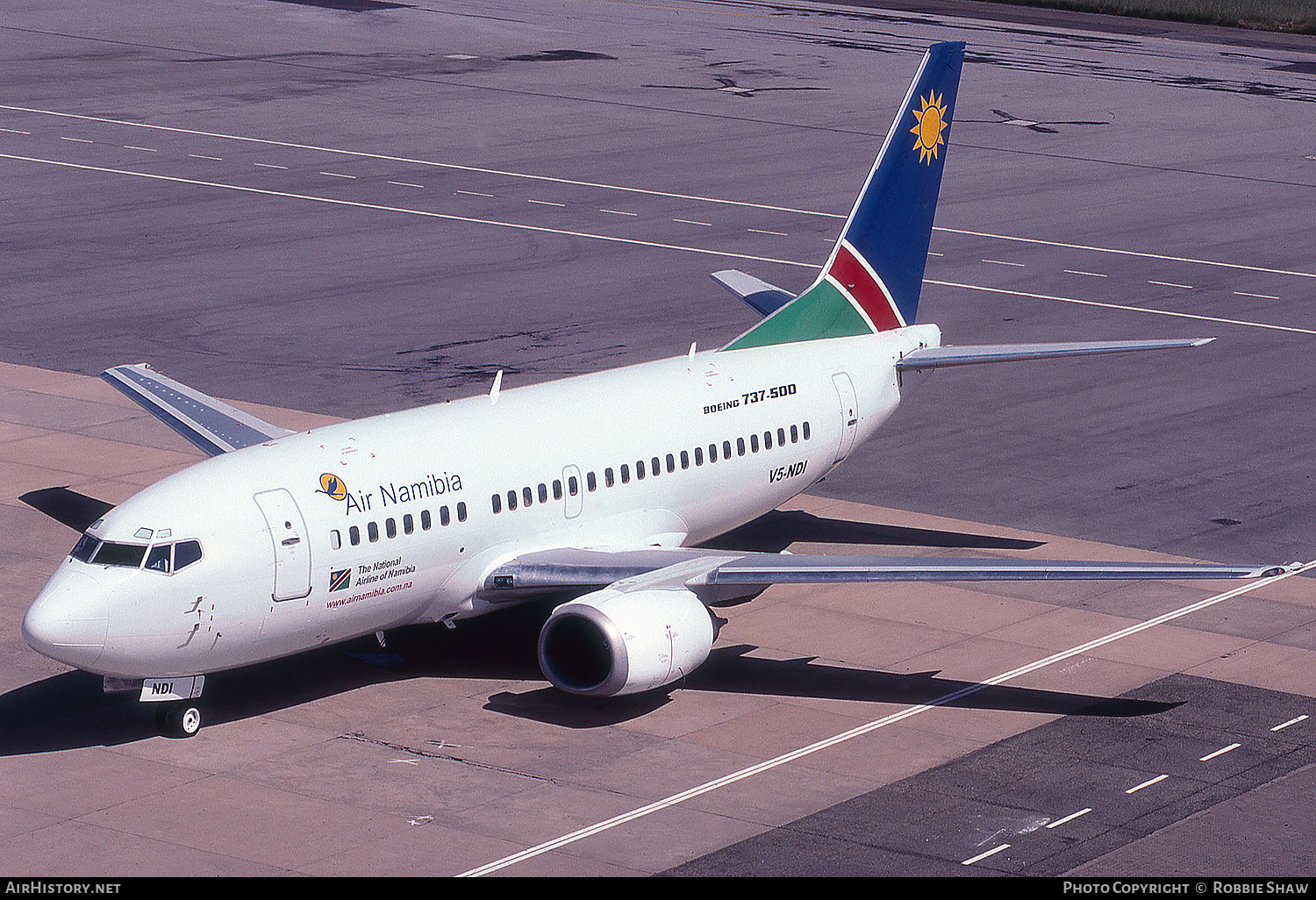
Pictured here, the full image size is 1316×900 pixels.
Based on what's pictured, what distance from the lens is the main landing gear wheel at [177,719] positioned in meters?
29.1

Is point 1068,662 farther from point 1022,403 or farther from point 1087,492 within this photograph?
point 1022,403

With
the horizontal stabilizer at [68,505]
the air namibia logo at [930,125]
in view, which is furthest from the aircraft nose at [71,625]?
the air namibia logo at [930,125]

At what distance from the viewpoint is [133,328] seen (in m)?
54.8

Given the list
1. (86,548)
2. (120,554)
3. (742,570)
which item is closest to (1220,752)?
(742,570)

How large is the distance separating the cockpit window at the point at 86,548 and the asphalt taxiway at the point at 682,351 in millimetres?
2830

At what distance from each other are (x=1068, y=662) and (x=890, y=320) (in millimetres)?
9600

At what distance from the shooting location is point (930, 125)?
40375 millimetres

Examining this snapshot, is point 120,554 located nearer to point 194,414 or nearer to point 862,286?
point 194,414

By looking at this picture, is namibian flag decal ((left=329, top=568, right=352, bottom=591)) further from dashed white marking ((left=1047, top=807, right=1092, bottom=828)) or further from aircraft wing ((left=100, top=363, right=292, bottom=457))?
dashed white marking ((left=1047, top=807, right=1092, bottom=828))

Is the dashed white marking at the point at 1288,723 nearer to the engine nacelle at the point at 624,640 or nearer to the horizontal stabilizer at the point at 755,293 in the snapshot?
the engine nacelle at the point at 624,640

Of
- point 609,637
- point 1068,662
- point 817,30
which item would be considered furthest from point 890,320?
point 817,30

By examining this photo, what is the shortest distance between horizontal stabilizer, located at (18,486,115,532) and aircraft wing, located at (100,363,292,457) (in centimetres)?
253

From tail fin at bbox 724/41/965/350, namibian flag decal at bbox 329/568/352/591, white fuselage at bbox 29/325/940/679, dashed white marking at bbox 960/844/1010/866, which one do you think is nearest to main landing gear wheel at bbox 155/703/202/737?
white fuselage at bbox 29/325/940/679

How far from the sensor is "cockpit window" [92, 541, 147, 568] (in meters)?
28.1
